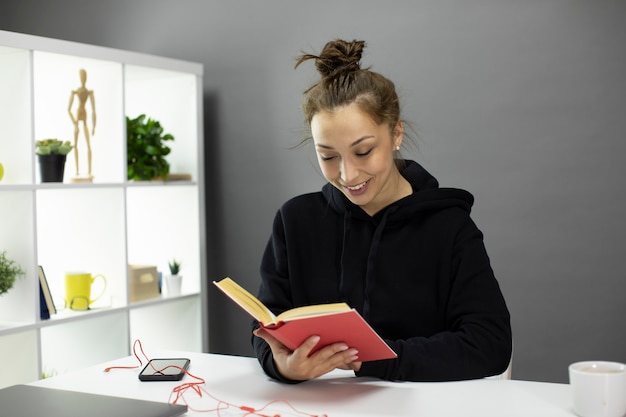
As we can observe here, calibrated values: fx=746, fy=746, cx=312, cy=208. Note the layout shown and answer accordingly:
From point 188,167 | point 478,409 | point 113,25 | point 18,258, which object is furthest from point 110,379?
point 113,25

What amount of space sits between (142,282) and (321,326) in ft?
6.69

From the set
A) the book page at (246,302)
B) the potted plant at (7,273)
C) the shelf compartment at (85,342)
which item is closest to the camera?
the book page at (246,302)

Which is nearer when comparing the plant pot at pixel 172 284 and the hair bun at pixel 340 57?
the hair bun at pixel 340 57

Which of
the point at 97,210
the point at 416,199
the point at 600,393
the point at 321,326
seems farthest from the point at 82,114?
the point at 600,393

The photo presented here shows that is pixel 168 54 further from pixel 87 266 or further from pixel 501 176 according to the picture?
pixel 501 176

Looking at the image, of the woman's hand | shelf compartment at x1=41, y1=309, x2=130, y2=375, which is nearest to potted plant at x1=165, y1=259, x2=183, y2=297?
shelf compartment at x1=41, y1=309, x2=130, y2=375

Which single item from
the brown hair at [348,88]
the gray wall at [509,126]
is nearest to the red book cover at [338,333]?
the brown hair at [348,88]

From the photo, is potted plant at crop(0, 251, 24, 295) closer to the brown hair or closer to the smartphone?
the smartphone

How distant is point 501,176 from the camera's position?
286cm

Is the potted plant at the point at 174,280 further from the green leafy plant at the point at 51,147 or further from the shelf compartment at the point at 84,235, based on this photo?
the green leafy plant at the point at 51,147

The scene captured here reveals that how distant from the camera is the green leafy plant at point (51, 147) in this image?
2826 millimetres

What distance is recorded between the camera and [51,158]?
2838mm

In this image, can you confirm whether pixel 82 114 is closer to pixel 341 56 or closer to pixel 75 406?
pixel 341 56

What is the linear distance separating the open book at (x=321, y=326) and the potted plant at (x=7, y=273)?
156 centimetres
